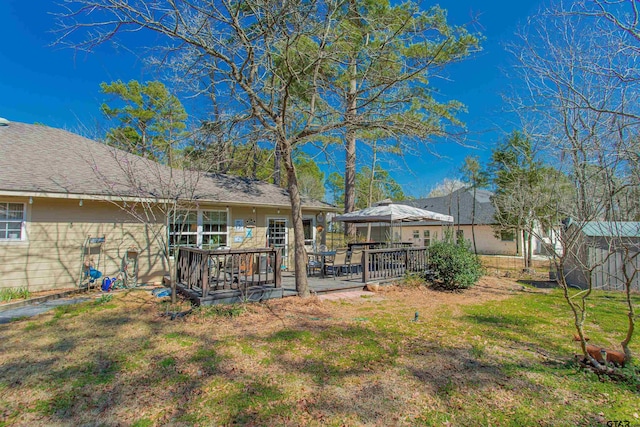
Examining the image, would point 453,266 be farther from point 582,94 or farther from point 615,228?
point 582,94

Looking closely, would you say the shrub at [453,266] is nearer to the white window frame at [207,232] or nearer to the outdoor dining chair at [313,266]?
the outdoor dining chair at [313,266]

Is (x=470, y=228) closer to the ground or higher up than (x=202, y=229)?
higher up

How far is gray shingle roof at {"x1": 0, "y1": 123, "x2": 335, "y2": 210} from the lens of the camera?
24.7 ft

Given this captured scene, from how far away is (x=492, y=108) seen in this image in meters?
5.12

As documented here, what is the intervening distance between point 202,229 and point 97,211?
2678 millimetres

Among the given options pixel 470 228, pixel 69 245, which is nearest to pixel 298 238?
pixel 69 245

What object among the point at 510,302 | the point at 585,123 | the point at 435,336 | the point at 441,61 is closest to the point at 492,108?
the point at 585,123

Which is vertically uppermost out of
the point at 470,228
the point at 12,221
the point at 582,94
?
the point at 582,94

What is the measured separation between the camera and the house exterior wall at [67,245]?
735cm

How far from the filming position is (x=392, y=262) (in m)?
9.39

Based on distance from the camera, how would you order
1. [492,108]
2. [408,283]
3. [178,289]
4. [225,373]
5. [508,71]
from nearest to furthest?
[225,373] < [508,71] < [492,108] < [178,289] < [408,283]

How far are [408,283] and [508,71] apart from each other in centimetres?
583

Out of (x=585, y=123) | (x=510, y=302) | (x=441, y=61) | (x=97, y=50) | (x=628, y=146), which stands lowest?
(x=510, y=302)

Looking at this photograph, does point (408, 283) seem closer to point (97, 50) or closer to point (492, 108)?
point (492, 108)
